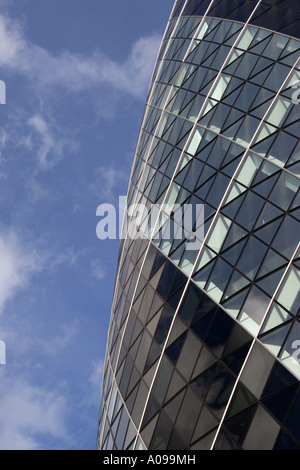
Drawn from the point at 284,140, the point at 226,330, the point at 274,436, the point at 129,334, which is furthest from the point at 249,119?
the point at 274,436

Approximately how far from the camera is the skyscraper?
16688mm

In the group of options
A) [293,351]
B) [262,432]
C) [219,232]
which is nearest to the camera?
[262,432]

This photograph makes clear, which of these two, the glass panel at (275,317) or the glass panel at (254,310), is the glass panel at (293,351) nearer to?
the glass panel at (275,317)

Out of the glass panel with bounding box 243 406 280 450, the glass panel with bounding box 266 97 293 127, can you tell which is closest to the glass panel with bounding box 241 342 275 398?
the glass panel with bounding box 243 406 280 450

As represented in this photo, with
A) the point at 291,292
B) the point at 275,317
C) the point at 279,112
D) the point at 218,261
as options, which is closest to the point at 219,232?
the point at 218,261

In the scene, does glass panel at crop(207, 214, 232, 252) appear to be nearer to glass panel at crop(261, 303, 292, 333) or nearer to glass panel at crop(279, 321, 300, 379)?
glass panel at crop(261, 303, 292, 333)

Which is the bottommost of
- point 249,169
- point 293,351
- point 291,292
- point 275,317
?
point 293,351

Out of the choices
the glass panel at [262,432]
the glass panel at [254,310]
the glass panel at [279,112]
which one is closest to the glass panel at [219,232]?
the glass panel at [254,310]

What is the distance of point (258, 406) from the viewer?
15891mm

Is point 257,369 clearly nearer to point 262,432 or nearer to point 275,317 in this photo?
point 275,317

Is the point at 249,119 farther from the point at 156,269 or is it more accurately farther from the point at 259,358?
the point at 259,358

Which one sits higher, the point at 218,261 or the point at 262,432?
the point at 218,261

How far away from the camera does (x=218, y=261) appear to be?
66.7 ft

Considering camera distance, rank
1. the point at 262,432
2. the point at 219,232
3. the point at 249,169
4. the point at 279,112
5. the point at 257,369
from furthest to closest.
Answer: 1. the point at 279,112
2. the point at 249,169
3. the point at 219,232
4. the point at 257,369
5. the point at 262,432
